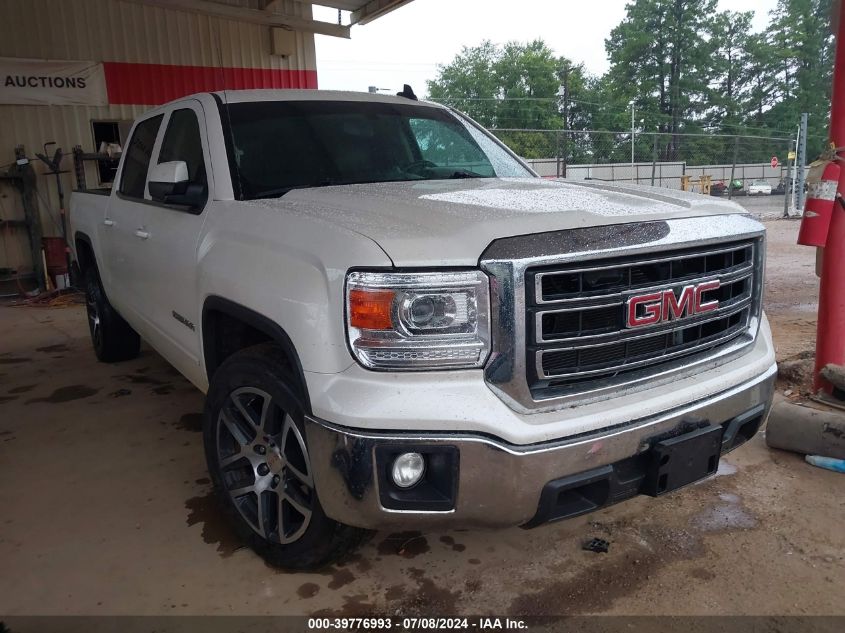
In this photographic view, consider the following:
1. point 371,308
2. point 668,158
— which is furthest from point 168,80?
point 668,158

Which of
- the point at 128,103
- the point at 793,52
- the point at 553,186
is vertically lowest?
the point at 553,186

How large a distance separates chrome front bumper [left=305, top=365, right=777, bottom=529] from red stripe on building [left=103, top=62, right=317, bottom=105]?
9.23 meters

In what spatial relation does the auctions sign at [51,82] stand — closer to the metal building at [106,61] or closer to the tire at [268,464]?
the metal building at [106,61]

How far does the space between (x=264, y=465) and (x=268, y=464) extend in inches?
2.0

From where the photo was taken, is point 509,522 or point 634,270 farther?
point 634,270

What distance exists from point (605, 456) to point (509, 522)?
36 cm

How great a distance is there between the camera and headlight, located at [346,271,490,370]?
1937 mm

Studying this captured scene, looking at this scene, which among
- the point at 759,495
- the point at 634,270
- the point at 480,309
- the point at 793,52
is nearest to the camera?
the point at 480,309

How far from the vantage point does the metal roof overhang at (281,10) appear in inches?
400

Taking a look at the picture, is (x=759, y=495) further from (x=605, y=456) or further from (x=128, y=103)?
(x=128, y=103)

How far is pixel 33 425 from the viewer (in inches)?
165

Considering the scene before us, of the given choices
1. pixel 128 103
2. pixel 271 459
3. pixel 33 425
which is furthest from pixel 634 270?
pixel 128 103

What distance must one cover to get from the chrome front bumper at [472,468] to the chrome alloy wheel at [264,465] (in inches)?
8.4

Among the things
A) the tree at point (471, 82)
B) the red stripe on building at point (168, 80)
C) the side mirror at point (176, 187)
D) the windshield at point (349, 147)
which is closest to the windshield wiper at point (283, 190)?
the windshield at point (349, 147)
